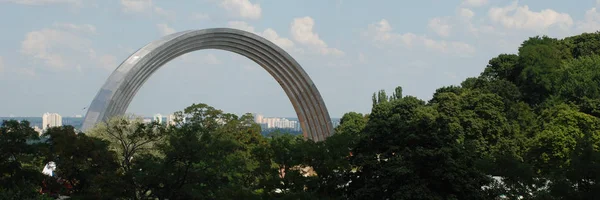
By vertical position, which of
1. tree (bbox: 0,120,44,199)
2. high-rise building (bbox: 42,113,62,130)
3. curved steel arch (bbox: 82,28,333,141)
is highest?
high-rise building (bbox: 42,113,62,130)

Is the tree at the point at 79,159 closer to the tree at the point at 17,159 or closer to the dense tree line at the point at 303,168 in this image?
the dense tree line at the point at 303,168

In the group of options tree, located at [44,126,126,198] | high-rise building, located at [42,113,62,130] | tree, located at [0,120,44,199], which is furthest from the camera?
high-rise building, located at [42,113,62,130]

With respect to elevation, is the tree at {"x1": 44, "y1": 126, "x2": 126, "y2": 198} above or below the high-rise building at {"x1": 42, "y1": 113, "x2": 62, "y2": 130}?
below

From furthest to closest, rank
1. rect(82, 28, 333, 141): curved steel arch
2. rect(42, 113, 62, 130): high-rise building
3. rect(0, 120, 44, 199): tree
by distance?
rect(42, 113, 62, 130): high-rise building, rect(82, 28, 333, 141): curved steel arch, rect(0, 120, 44, 199): tree

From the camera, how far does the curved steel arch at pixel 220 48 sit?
33219 millimetres

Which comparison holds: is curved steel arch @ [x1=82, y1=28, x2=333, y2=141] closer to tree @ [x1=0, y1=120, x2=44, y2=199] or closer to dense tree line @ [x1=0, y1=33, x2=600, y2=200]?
A: dense tree line @ [x1=0, y1=33, x2=600, y2=200]

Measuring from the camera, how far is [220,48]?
38188mm

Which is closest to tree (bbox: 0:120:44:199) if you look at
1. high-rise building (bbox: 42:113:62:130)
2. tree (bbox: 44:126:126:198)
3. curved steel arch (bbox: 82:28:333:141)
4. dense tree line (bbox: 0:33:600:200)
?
dense tree line (bbox: 0:33:600:200)

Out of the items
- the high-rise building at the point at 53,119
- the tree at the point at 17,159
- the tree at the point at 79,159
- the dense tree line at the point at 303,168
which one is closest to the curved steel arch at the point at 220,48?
the dense tree line at the point at 303,168

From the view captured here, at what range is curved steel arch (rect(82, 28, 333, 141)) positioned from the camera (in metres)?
33.2

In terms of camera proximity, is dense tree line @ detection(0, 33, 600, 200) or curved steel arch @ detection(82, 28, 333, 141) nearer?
dense tree line @ detection(0, 33, 600, 200)

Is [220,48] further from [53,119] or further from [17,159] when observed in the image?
[53,119]

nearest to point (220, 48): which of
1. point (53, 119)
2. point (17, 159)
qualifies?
point (17, 159)

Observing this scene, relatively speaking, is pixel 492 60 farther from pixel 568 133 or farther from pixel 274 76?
pixel 274 76
